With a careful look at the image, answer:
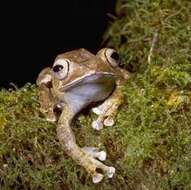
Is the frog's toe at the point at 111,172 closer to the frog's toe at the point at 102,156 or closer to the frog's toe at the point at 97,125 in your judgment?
the frog's toe at the point at 102,156

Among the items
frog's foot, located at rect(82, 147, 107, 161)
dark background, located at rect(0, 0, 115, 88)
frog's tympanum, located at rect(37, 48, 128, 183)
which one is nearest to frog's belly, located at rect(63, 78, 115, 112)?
frog's tympanum, located at rect(37, 48, 128, 183)

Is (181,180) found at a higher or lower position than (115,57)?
lower

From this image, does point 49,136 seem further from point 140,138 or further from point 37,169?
point 140,138

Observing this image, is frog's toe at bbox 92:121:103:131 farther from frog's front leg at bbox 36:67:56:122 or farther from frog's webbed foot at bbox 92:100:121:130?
frog's front leg at bbox 36:67:56:122

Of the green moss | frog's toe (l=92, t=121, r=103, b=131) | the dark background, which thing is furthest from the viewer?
the dark background

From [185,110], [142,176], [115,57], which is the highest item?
[115,57]

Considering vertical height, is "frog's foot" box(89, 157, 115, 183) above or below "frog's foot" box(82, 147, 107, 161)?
below

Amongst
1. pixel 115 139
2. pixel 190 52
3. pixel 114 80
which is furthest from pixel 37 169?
pixel 190 52

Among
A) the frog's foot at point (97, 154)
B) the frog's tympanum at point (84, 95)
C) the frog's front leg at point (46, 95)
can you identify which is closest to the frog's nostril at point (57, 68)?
the frog's tympanum at point (84, 95)
